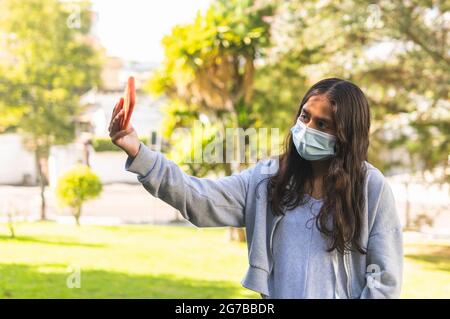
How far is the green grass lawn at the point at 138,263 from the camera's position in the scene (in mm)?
4914

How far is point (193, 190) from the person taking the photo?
116 centimetres

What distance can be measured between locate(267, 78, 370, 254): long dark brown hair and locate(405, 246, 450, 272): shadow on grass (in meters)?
5.16

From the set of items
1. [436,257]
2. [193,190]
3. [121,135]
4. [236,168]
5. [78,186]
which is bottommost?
[436,257]

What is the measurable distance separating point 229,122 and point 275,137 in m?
0.52

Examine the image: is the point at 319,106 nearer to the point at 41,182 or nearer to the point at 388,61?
the point at 388,61

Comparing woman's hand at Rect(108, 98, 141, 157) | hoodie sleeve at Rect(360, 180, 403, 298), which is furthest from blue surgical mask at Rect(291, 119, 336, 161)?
woman's hand at Rect(108, 98, 141, 157)

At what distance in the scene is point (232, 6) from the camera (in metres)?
6.73

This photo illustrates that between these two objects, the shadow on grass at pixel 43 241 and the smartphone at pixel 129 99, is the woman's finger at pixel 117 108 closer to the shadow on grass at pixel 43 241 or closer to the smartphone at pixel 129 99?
the smartphone at pixel 129 99

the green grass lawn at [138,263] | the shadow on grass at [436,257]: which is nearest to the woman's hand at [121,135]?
the green grass lawn at [138,263]

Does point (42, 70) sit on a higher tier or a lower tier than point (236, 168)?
higher

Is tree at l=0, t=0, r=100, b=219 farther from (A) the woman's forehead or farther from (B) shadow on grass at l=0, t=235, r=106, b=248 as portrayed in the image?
(A) the woman's forehead

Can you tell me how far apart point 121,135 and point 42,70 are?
18.3 feet

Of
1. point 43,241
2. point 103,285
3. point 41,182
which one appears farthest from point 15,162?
point 103,285

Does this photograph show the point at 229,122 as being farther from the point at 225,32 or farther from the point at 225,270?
the point at 225,270
